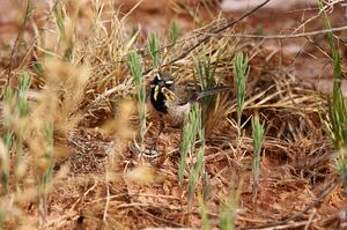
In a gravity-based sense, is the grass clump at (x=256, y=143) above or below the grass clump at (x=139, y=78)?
below

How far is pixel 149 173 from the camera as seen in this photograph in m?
3.72

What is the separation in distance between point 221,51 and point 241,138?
795 mm

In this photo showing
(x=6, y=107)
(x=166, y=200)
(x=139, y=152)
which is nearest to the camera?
(x=6, y=107)

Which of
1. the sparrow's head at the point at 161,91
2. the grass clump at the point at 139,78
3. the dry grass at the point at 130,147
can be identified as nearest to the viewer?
the dry grass at the point at 130,147

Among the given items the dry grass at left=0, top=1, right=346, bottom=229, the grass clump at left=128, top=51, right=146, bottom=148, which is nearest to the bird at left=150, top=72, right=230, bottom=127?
the dry grass at left=0, top=1, right=346, bottom=229

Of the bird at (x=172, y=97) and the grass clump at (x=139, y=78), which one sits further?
the bird at (x=172, y=97)

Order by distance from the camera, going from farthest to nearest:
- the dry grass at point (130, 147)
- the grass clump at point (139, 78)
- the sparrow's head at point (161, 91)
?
the sparrow's head at point (161, 91) < the grass clump at point (139, 78) < the dry grass at point (130, 147)

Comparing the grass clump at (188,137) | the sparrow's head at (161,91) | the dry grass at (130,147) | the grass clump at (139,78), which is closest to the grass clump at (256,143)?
the dry grass at (130,147)

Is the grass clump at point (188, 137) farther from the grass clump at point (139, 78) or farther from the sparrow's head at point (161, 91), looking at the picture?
the sparrow's head at point (161, 91)

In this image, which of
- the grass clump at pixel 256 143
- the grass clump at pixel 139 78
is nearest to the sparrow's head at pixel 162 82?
the grass clump at pixel 139 78

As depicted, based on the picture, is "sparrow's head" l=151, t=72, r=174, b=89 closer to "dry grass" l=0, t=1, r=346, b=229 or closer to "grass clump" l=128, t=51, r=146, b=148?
"dry grass" l=0, t=1, r=346, b=229

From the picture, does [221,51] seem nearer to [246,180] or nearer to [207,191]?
[246,180]

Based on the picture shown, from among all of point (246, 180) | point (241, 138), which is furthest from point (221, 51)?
point (246, 180)

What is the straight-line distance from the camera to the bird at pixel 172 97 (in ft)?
13.3
